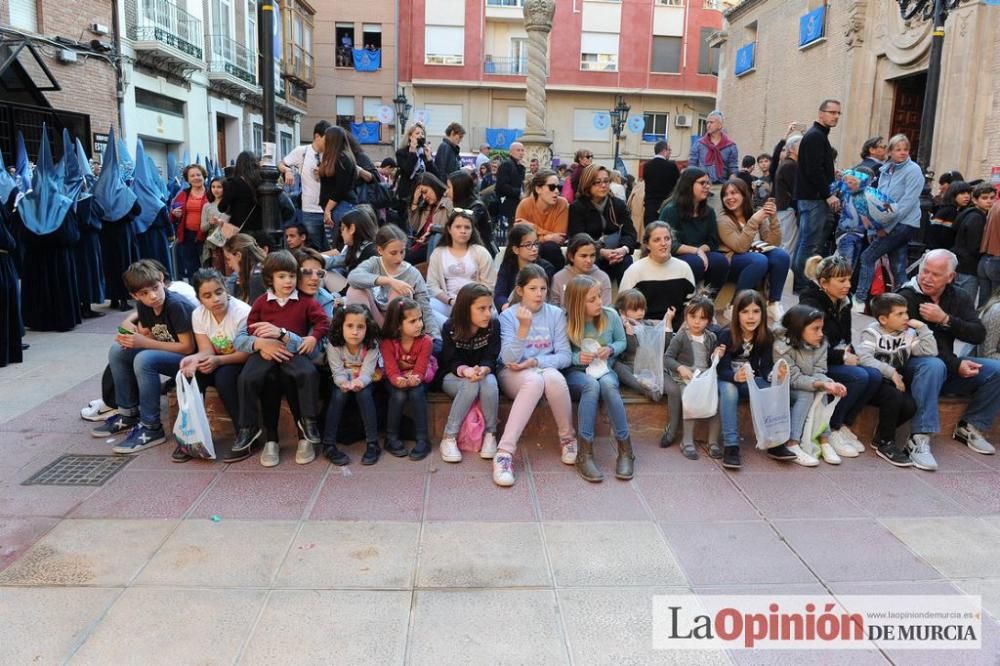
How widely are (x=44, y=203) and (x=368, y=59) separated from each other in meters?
33.9

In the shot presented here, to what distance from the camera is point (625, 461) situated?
4359 millimetres

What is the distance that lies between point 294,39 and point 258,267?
1283 inches

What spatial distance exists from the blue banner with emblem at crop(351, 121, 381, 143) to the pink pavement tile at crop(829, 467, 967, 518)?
1461 inches

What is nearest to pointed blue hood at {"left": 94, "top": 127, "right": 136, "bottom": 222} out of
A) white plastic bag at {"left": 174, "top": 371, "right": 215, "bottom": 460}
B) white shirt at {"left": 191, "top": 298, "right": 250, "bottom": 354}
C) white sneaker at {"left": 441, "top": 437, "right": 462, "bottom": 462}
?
white shirt at {"left": 191, "top": 298, "right": 250, "bottom": 354}

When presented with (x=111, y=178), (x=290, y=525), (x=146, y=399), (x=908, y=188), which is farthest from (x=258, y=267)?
(x=908, y=188)

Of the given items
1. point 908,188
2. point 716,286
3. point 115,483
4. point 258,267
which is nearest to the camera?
point 115,483

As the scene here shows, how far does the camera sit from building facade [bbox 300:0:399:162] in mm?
38844

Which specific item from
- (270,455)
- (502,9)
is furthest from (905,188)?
(502,9)


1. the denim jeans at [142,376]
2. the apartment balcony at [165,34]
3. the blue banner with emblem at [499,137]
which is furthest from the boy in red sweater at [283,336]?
the blue banner with emblem at [499,137]

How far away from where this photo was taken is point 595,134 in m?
38.3

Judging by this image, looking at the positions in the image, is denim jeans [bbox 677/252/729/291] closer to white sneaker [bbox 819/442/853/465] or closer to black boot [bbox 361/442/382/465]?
white sneaker [bbox 819/442/853/465]

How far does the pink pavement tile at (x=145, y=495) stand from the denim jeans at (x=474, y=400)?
55.9 inches

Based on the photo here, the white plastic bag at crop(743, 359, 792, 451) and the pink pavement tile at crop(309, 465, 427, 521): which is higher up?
the white plastic bag at crop(743, 359, 792, 451)

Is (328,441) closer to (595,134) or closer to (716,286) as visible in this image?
(716,286)
